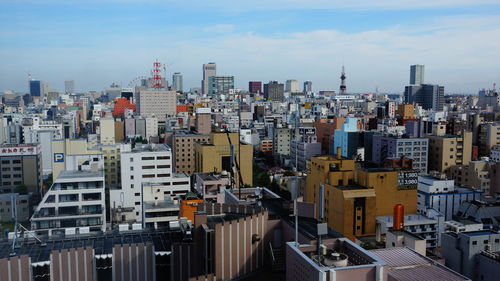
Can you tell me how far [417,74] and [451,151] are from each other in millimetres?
58629

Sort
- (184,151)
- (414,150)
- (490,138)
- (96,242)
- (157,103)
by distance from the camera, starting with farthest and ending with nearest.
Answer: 1. (157,103)
2. (490,138)
3. (184,151)
4. (414,150)
5. (96,242)

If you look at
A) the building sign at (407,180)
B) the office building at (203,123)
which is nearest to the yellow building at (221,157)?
the office building at (203,123)

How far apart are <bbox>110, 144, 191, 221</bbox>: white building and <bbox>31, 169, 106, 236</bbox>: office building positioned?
1.88 m

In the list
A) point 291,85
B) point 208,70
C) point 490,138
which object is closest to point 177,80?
point 208,70

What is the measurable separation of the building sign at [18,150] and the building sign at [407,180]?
39.5ft

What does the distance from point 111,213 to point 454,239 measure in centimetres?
819

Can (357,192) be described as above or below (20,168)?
above

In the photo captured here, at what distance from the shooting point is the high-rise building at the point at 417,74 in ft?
242

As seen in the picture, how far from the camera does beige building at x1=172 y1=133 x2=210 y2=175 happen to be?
65.8 feet

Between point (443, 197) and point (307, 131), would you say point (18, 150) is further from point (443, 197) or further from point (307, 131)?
point (443, 197)

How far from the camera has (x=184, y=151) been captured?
800 inches

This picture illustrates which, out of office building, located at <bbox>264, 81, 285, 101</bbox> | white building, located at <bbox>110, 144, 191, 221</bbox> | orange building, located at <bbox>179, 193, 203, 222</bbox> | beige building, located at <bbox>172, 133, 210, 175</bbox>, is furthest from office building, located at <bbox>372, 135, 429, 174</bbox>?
office building, located at <bbox>264, 81, 285, 101</bbox>

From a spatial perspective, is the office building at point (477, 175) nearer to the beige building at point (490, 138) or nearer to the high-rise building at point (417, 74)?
the beige building at point (490, 138)

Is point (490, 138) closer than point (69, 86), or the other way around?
point (490, 138)
